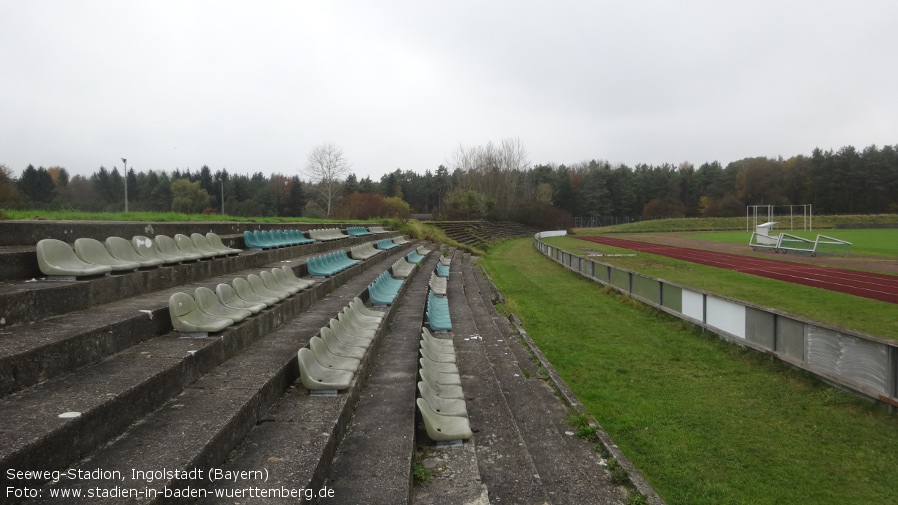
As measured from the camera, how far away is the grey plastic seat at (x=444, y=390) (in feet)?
15.7

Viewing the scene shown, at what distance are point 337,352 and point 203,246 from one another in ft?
13.1

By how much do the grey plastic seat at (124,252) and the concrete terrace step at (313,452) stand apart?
272 centimetres

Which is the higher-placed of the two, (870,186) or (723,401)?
(870,186)

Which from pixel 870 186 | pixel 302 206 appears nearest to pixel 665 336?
pixel 302 206

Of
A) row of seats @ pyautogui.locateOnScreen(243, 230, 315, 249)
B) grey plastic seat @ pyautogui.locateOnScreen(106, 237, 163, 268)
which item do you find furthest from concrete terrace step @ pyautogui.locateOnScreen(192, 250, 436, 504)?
row of seats @ pyautogui.locateOnScreen(243, 230, 315, 249)

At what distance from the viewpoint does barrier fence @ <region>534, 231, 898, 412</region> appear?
6.10m

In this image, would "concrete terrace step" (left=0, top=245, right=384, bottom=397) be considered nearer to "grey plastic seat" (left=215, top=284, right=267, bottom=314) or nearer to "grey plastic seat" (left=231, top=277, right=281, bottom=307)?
"grey plastic seat" (left=215, top=284, right=267, bottom=314)

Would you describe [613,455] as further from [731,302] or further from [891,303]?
[891,303]

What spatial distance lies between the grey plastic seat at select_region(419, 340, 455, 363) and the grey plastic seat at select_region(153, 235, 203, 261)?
3232 millimetres

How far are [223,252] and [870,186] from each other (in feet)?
314

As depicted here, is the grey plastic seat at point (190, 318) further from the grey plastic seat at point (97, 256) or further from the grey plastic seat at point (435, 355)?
the grey plastic seat at point (435, 355)

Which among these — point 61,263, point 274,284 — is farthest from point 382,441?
point 274,284

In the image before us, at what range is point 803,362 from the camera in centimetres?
746

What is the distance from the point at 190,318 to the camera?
4.40 m
